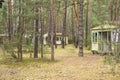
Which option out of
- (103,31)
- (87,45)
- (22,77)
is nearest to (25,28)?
(22,77)

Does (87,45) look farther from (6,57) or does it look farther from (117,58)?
(117,58)

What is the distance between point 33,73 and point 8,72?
129cm

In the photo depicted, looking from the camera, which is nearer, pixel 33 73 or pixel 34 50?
pixel 33 73

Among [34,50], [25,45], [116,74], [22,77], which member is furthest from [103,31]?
[22,77]

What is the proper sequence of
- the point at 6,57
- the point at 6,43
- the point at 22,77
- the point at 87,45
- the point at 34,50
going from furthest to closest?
the point at 87,45 → the point at 34,50 → the point at 6,57 → the point at 6,43 → the point at 22,77

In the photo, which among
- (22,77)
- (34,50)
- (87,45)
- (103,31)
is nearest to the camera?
Answer: (22,77)

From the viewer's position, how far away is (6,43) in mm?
17656

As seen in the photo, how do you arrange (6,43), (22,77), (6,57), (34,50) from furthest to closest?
(34,50), (6,57), (6,43), (22,77)

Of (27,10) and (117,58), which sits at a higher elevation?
(27,10)

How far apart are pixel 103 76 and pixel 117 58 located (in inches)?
44.1

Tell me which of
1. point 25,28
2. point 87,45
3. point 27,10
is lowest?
point 87,45

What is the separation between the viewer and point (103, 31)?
85.8ft

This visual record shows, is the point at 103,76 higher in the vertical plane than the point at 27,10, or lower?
lower

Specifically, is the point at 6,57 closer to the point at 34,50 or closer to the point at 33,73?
the point at 34,50
